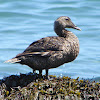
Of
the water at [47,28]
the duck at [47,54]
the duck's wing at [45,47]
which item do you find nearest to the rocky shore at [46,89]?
the duck at [47,54]

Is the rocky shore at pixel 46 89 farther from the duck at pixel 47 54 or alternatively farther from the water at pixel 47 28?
the water at pixel 47 28

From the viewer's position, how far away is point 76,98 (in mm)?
5734

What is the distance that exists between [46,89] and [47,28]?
8.91 meters

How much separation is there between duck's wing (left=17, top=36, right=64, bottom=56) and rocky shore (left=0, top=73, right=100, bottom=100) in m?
0.47

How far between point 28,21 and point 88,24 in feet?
9.27

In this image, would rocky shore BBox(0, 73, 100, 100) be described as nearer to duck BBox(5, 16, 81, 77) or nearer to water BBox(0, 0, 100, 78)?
duck BBox(5, 16, 81, 77)

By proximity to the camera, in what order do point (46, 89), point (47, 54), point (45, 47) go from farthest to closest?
point (45, 47), point (47, 54), point (46, 89)

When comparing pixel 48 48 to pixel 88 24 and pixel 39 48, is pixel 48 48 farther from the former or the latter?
pixel 88 24

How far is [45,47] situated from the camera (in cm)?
673

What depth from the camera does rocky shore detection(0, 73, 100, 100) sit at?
18.7ft

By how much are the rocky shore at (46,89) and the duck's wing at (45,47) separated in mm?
474

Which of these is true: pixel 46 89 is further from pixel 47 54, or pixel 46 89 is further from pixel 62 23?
pixel 62 23

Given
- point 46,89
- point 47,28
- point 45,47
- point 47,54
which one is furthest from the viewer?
point 47,28

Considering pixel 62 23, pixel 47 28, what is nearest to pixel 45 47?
pixel 62 23
